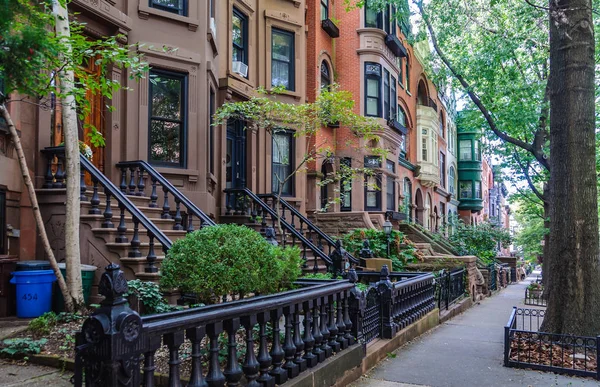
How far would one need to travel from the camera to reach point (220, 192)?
46.0ft

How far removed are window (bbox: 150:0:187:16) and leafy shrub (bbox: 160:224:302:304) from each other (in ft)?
25.8

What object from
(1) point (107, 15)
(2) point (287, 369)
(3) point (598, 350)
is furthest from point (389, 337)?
(1) point (107, 15)

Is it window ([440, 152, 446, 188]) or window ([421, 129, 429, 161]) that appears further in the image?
window ([440, 152, 446, 188])

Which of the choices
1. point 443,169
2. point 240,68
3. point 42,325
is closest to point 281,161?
point 240,68

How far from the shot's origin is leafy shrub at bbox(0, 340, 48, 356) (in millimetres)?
5453

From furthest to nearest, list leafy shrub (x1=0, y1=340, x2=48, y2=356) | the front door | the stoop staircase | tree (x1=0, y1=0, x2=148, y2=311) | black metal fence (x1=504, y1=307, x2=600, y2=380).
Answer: the front door, the stoop staircase, black metal fence (x1=504, y1=307, x2=600, y2=380), leafy shrub (x1=0, y1=340, x2=48, y2=356), tree (x1=0, y1=0, x2=148, y2=311)

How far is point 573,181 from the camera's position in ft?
26.3

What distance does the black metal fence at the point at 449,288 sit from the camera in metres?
12.0

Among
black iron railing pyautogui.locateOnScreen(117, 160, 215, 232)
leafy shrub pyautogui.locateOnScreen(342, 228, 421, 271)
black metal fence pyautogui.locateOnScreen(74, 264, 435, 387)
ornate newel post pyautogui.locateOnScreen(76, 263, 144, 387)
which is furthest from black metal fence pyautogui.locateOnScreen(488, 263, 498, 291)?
ornate newel post pyautogui.locateOnScreen(76, 263, 144, 387)

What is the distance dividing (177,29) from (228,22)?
120 inches

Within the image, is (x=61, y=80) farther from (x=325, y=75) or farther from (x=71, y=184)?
(x=325, y=75)

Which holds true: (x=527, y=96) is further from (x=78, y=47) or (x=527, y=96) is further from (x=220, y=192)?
(x=78, y=47)

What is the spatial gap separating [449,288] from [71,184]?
9237mm

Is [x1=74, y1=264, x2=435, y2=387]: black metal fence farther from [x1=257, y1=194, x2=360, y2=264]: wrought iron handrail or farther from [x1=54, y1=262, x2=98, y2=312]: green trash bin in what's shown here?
[x1=257, y1=194, x2=360, y2=264]: wrought iron handrail
